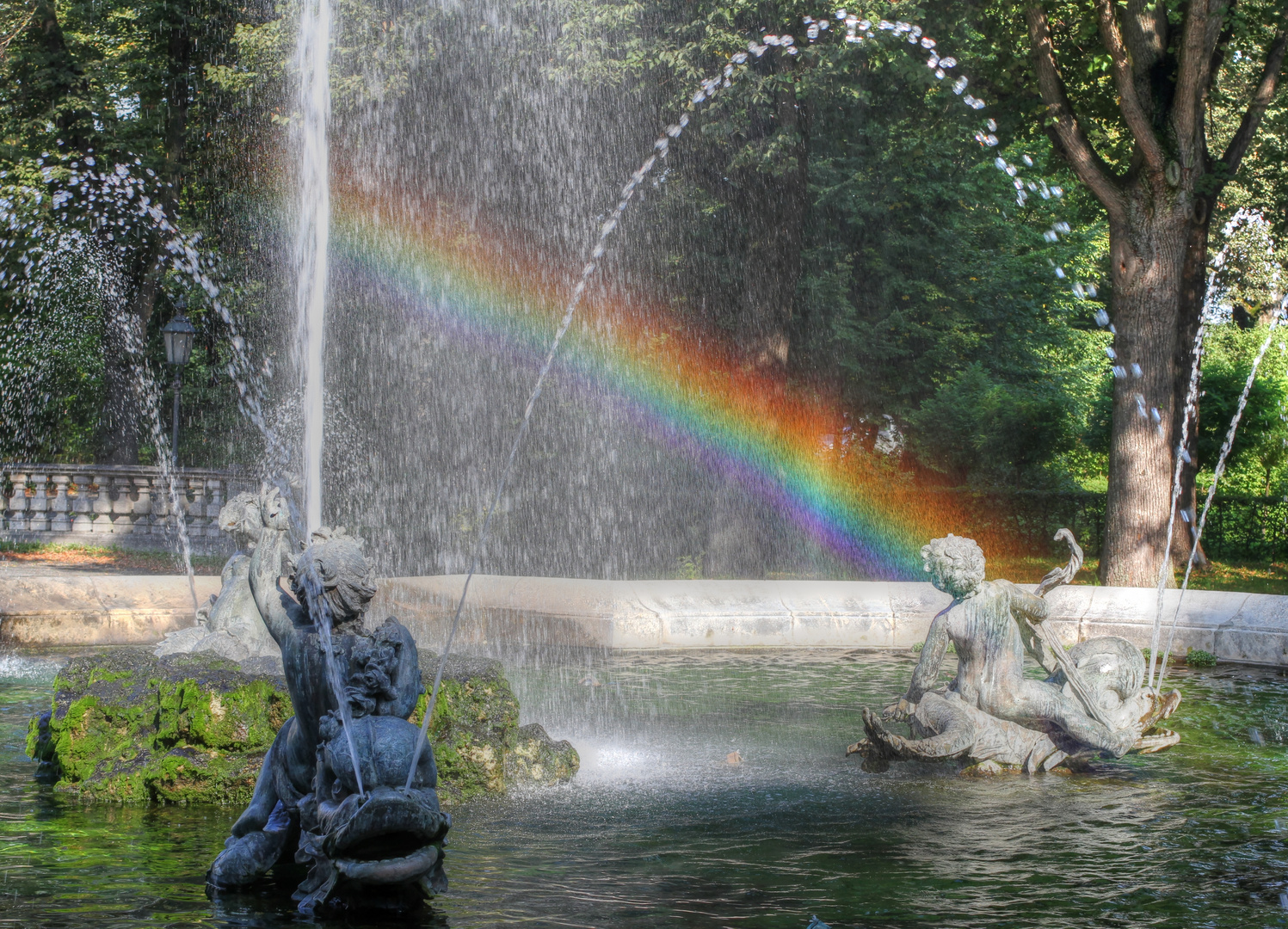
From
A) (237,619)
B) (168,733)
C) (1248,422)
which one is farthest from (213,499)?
(1248,422)

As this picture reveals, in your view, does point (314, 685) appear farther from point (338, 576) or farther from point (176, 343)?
point (176, 343)

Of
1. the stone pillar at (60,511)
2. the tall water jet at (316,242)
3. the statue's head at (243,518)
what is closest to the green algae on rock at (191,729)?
the statue's head at (243,518)

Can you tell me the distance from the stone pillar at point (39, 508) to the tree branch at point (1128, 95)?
18.1 m

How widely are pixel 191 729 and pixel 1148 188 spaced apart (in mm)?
13979

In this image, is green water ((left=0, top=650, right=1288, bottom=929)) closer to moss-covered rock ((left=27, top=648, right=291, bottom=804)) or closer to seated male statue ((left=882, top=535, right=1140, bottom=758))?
moss-covered rock ((left=27, top=648, right=291, bottom=804))

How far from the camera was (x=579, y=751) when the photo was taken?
275 inches

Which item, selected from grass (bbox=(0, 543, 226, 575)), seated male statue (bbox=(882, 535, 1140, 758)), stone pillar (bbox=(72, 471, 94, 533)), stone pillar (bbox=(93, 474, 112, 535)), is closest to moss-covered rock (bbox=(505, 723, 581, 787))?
seated male statue (bbox=(882, 535, 1140, 758))

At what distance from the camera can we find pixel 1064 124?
15.5 m

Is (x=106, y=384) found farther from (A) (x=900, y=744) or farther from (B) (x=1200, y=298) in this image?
(A) (x=900, y=744)

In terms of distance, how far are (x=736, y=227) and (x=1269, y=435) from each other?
440 inches

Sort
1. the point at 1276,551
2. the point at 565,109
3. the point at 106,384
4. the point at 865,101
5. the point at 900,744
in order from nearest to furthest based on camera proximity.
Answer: the point at 900,744 → the point at 865,101 → the point at 565,109 → the point at 1276,551 → the point at 106,384

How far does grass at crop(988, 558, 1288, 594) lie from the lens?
1702cm

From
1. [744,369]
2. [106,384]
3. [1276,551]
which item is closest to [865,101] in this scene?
[744,369]

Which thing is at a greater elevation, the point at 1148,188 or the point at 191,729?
the point at 1148,188
